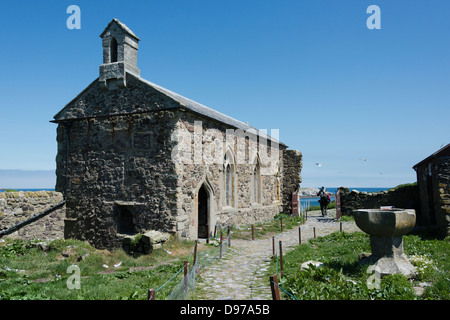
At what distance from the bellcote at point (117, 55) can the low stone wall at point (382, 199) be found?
14982 mm

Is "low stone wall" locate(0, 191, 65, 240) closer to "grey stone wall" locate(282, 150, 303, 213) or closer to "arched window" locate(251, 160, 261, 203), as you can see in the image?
"arched window" locate(251, 160, 261, 203)

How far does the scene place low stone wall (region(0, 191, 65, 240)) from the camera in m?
13.0

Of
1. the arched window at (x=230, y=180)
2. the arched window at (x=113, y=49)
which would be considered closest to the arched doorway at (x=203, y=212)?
the arched window at (x=230, y=180)

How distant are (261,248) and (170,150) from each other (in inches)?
219

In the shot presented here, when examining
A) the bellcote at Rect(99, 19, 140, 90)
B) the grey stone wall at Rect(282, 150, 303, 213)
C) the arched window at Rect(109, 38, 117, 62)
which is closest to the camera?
the bellcote at Rect(99, 19, 140, 90)

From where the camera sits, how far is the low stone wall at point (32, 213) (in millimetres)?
13008

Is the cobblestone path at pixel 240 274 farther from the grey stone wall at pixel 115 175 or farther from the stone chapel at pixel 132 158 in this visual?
the grey stone wall at pixel 115 175

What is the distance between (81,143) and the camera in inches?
602

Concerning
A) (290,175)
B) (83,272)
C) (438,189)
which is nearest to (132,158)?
(83,272)

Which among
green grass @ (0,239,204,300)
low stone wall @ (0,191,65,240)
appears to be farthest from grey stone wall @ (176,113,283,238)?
low stone wall @ (0,191,65,240)

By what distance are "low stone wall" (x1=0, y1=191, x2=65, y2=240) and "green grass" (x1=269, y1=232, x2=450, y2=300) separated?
10.9 m

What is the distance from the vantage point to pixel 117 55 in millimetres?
14656
